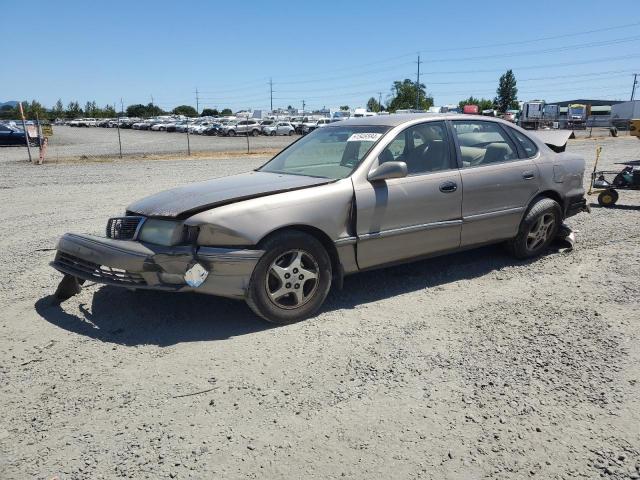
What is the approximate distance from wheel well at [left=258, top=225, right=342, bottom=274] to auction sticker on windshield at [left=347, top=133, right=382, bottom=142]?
1.10m

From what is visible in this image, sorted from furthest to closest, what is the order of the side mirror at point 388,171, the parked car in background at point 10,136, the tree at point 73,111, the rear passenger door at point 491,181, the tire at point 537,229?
1. the tree at point 73,111
2. the parked car in background at point 10,136
3. the tire at point 537,229
4. the rear passenger door at point 491,181
5. the side mirror at point 388,171

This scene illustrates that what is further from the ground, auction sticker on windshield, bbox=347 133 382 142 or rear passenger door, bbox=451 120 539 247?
auction sticker on windshield, bbox=347 133 382 142

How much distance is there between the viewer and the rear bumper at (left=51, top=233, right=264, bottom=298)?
3.81 m

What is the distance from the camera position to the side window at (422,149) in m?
4.84

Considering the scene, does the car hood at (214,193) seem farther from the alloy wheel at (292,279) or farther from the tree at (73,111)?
the tree at (73,111)

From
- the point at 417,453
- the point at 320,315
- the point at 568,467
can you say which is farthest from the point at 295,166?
the point at 568,467

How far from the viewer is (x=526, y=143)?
5.85m

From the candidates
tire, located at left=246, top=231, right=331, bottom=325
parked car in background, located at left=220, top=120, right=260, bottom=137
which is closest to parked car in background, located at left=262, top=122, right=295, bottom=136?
parked car in background, located at left=220, top=120, right=260, bottom=137

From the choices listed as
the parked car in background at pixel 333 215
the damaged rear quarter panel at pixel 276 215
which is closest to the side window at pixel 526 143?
the parked car in background at pixel 333 215

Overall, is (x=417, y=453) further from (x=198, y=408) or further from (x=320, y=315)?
(x=320, y=315)

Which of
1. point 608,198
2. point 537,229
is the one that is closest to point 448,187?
point 537,229

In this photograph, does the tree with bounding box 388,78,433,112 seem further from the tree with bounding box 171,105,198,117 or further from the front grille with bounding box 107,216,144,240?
the front grille with bounding box 107,216,144,240

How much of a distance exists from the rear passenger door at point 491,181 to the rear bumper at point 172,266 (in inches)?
91.8

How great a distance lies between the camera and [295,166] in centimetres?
520
